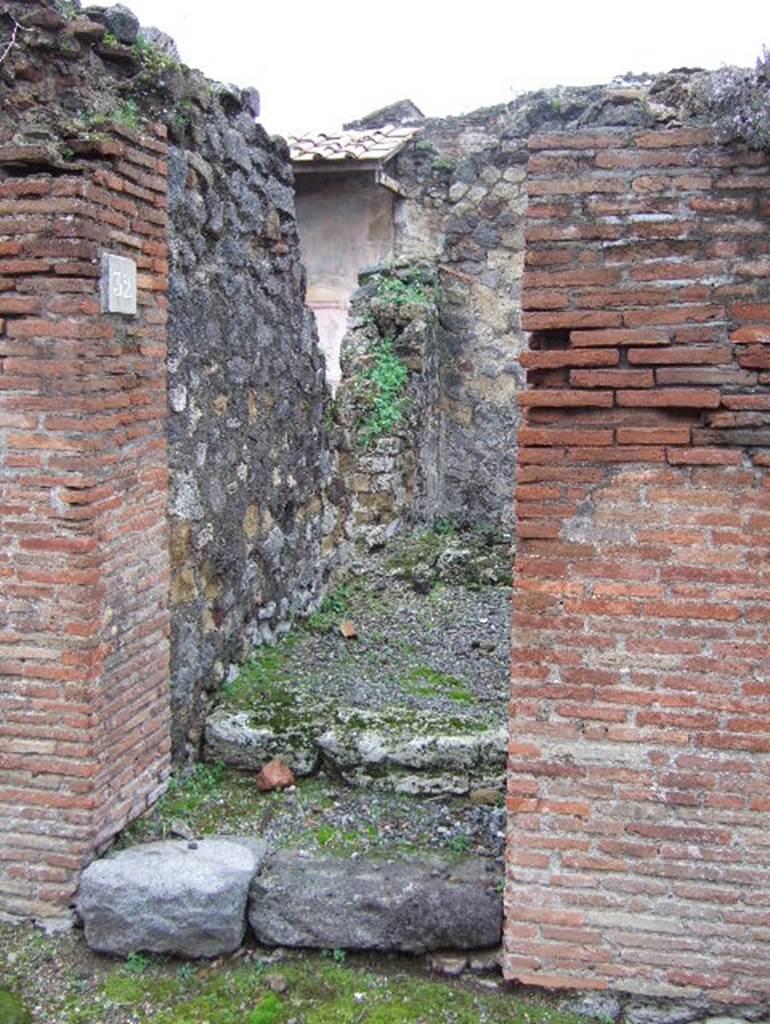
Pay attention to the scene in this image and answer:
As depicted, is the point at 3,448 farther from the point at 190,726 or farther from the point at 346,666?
the point at 346,666

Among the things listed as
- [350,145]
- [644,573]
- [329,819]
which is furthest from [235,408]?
[350,145]

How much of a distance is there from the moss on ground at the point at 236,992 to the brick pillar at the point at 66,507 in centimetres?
26

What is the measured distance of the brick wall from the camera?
3.35 meters

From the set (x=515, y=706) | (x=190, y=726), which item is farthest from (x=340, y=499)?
(x=515, y=706)

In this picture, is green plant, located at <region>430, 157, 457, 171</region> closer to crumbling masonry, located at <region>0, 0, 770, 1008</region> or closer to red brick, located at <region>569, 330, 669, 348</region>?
crumbling masonry, located at <region>0, 0, 770, 1008</region>

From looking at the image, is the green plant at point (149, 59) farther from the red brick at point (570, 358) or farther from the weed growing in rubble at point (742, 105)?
the weed growing in rubble at point (742, 105)

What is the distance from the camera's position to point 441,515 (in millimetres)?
10344


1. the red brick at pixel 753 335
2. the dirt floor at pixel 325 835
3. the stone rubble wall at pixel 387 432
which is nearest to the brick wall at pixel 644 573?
the red brick at pixel 753 335

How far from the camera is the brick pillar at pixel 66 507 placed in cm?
390

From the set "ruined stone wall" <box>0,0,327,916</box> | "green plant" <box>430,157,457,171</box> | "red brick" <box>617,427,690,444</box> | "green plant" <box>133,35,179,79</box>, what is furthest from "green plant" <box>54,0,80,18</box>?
"green plant" <box>430,157,457,171</box>

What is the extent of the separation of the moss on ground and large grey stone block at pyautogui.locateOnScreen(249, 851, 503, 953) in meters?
0.11

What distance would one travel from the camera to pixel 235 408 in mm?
5668

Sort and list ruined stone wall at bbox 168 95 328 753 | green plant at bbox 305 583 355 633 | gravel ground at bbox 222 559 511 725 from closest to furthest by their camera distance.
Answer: ruined stone wall at bbox 168 95 328 753
gravel ground at bbox 222 559 511 725
green plant at bbox 305 583 355 633

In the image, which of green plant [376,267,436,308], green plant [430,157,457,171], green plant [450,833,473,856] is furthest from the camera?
green plant [430,157,457,171]
